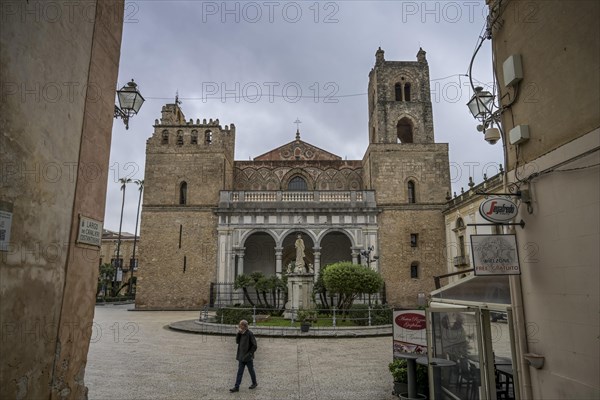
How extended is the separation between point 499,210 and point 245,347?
15.7 feet

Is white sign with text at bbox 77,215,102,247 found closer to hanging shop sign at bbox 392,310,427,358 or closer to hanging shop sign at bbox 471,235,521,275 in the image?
hanging shop sign at bbox 392,310,427,358

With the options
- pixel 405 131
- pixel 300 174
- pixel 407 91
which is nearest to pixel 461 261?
pixel 405 131

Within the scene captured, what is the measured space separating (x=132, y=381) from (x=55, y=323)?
3.45 metres

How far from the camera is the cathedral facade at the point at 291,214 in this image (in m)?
26.4

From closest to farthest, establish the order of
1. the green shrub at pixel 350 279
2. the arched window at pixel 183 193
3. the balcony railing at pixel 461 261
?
the green shrub at pixel 350 279 → the balcony railing at pixel 461 261 → the arched window at pixel 183 193

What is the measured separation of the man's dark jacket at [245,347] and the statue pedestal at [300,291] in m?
10.5

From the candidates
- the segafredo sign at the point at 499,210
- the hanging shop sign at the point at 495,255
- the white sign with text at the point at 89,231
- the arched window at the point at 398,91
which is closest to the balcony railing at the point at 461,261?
the arched window at the point at 398,91

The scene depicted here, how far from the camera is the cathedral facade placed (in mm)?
26375

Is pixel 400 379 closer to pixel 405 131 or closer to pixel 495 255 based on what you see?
pixel 495 255

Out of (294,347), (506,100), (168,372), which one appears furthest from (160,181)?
(506,100)

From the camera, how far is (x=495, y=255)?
5.48 metres

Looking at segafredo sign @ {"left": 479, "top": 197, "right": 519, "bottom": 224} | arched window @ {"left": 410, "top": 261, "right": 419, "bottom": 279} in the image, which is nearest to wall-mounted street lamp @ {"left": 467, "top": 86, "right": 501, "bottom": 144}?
segafredo sign @ {"left": 479, "top": 197, "right": 519, "bottom": 224}

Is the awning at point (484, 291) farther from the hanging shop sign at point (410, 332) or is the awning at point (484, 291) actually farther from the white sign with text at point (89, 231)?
the white sign with text at point (89, 231)

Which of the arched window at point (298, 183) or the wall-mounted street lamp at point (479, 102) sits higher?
the arched window at point (298, 183)
